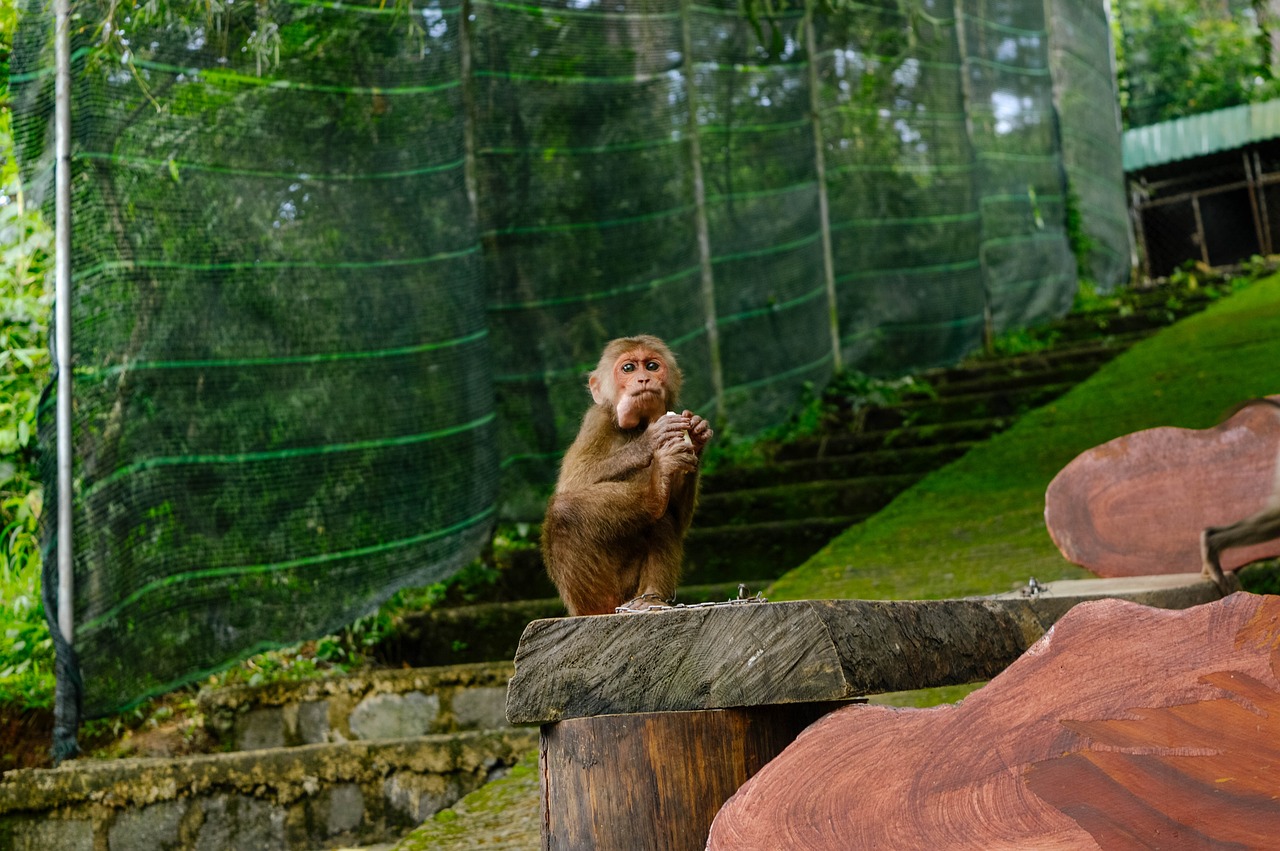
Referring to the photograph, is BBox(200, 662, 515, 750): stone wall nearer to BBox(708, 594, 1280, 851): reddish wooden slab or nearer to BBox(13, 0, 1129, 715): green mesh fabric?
BBox(13, 0, 1129, 715): green mesh fabric

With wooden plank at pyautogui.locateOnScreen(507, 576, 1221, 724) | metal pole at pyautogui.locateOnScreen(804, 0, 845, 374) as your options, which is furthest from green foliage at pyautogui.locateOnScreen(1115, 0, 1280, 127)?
wooden plank at pyautogui.locateOnScreen(507, 576, 1221, 724)

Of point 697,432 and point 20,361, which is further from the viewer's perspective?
point 20,361

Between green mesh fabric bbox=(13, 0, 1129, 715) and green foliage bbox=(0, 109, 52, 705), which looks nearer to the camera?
green mesh fabric bbox=(13, 0, 1129, 715)

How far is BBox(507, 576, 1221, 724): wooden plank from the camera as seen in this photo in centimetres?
179

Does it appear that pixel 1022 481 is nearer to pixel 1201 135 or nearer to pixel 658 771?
pixel 658 771

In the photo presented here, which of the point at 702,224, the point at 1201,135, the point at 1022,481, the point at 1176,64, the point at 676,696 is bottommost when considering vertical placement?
the point at 1022,481

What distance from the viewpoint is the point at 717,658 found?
6.05 feet

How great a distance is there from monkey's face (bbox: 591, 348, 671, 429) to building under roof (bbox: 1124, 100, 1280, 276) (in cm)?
1448

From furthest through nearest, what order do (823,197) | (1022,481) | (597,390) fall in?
(823,197) < (1022,481) < (597,390)

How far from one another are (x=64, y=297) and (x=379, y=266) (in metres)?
1.35

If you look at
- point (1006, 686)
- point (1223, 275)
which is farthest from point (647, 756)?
point (1223, 275)

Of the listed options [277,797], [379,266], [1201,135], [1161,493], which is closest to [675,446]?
[1161,493]

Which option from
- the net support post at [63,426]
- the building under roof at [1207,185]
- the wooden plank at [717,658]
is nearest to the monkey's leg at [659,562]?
the wooden plank at [717,658]

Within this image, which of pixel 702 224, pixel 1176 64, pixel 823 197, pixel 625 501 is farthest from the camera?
pixel 1176 64
